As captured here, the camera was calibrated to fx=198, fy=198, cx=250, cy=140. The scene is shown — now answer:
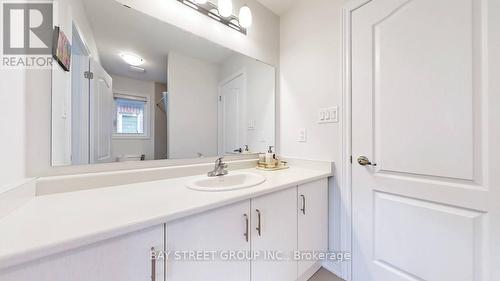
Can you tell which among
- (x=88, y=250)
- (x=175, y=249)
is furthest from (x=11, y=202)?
(x=175, y=249)

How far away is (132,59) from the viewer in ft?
4.00

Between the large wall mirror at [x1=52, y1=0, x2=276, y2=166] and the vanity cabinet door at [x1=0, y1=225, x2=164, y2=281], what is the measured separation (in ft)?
1.99

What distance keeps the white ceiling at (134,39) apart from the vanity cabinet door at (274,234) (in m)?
1.06

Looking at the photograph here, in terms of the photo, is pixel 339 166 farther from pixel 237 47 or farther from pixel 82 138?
pixel 82 138

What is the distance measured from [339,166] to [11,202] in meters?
1.70

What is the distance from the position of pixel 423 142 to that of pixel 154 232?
1.39 m

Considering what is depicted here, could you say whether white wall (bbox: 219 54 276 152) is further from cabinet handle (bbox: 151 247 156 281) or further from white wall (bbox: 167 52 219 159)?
cabinet handle (bbox: 151 247 156 281)

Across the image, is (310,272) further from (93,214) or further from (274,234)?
(93,214)

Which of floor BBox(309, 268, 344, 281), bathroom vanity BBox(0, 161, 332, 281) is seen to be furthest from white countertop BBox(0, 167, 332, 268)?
floor BBox(309, 268, 344, 281)

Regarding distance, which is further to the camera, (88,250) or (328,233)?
(328,233)

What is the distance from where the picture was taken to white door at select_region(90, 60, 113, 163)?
1073mm

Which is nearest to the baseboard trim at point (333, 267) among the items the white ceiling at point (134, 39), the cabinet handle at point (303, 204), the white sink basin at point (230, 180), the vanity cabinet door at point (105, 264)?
the cabinet handle at point (303, 204)

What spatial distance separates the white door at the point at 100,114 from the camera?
3.52 feet

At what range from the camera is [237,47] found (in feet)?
5.50
